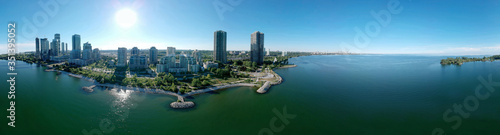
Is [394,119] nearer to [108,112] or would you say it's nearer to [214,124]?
[214,124]

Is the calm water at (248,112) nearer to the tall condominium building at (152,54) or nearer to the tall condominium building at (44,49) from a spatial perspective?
the tall condominium building at (152,54)

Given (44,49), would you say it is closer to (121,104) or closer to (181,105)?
(121,104)

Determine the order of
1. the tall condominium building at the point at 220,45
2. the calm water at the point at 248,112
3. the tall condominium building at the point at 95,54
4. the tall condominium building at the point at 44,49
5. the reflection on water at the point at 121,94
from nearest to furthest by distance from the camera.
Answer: the calm water at the point at 248,112, the reflection on water at the point at 121,94, the tall condominium building at the point at 220,45, the tall condominium building at the point at 95,54, the tall condominium building at the point at 44,49

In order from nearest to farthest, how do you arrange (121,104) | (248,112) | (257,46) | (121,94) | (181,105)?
(248,112)
(181,105)
(121,104)
(121,94)
(257,46)

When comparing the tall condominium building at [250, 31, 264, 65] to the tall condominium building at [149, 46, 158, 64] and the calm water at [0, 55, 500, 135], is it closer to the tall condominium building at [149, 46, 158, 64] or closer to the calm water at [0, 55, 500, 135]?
the tall condominium building at [149, 46, 158, 64]

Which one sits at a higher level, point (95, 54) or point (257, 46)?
point (257, 46)

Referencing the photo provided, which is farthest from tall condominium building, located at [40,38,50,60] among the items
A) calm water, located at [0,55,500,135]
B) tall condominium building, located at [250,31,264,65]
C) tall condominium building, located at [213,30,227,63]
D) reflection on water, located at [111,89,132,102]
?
tall condominium building, located at [250,31,264,65]

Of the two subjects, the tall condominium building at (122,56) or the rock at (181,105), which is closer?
the rock at (181,105)

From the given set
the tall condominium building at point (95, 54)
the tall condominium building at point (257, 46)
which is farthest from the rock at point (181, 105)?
the tall condominium building at point (95, 54)

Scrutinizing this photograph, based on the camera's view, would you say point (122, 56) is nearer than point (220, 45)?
Yes

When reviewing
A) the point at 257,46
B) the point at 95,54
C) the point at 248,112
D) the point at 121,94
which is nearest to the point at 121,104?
the point at 121,94
